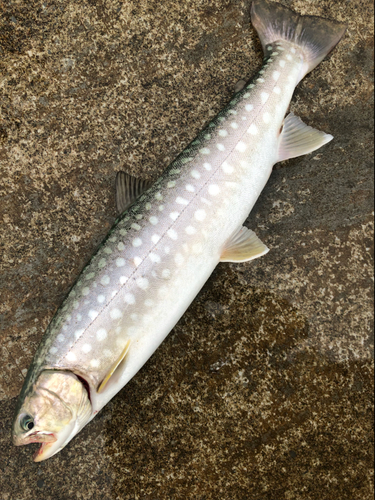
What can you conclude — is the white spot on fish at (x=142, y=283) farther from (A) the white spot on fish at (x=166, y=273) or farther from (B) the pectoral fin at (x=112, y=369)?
(B) the pectoral fin at (x=112, y=369)

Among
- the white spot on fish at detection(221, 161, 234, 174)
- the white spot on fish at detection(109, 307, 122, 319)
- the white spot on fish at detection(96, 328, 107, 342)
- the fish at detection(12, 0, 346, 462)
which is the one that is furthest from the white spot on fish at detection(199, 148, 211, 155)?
the white spot on fish at detection(96, 328, 107, 342)

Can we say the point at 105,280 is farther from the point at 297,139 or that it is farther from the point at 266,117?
the point at 297,139

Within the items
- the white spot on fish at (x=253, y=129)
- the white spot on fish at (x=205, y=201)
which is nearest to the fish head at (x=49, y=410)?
the white spot on fish at (x=205, y=201)

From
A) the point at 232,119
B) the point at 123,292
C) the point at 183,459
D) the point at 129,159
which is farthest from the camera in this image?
the point at 129,159

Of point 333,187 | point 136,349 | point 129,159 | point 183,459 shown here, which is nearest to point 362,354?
point 333,187

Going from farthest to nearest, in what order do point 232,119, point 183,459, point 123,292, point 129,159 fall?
point 129,159, point 183,459, point 232,119, point 123,292

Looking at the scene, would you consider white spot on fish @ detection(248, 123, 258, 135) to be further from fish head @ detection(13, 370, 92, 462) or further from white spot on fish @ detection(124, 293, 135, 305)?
fish head @ detection(13, 370, 92, 462)

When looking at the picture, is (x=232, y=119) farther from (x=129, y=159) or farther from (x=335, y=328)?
(x=335, y=328)

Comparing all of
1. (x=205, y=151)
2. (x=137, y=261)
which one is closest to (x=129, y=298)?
(x=137, y=261)
